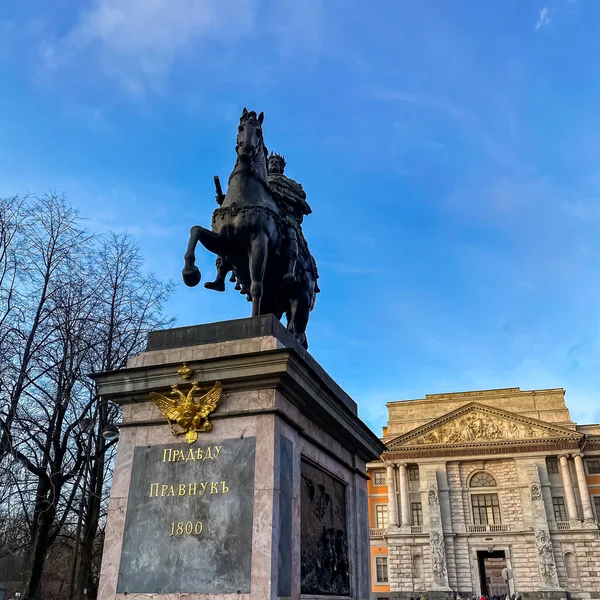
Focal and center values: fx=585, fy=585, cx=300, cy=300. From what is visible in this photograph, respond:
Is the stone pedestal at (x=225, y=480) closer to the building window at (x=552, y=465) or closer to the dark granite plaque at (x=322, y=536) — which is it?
the dark granite plaque at (x=322, y=536)

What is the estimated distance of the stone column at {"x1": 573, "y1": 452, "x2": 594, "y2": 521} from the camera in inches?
1972

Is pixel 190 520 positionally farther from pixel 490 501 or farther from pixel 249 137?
pixel 490 501

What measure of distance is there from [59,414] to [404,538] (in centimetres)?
4481

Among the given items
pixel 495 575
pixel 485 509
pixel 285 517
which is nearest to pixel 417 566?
pixel 485 509

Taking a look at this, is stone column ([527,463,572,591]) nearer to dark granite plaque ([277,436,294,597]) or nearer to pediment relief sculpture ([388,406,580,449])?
pediment relief sculpture ([388,406,580,449])

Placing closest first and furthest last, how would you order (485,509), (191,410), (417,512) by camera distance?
(191,410) < (485,509) < (417,512)

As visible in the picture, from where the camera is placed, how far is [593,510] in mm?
50781

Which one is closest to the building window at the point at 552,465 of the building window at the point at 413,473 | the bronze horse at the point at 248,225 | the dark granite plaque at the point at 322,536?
the building window at the point at 413,473

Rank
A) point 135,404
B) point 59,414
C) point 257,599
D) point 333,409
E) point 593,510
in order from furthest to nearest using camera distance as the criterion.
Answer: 1. point 593,510
2. point 59,414
3. point 333,409
4. point 135,404
5. point 257,599

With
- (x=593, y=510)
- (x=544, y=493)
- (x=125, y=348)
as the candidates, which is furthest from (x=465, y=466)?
(x=125, y=348)

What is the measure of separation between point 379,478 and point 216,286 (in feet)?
178

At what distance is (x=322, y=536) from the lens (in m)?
6.55

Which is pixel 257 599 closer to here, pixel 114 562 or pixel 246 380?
pixel 114 562

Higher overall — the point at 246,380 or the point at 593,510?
the point at 593,510
